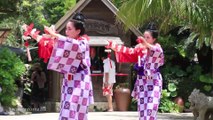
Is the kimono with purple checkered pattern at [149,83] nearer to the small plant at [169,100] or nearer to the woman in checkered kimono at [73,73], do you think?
the woman in checkered kimono at [73,73]

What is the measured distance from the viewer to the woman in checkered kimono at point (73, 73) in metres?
5.71

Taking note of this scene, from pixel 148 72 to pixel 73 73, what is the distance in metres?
1.77

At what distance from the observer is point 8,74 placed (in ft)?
44.7

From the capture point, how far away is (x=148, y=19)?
10.3 m

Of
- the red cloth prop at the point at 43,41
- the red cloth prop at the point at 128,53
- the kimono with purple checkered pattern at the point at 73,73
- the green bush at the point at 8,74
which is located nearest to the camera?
the kimono with purple checkered pattern at the point at 73,73

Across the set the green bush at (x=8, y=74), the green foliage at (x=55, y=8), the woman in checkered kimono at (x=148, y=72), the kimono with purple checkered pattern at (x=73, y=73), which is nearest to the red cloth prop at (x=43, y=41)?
the kimono with purple checkered pattern at (x=73, y=73)

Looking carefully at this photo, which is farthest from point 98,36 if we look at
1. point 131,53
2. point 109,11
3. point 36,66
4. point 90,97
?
point 90,97

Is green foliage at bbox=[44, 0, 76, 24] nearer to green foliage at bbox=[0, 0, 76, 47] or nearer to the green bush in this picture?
green foliage at bbox=[0, 0, 76, 47]

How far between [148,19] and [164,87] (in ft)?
21.6

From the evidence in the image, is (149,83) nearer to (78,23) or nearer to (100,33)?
(78,23)

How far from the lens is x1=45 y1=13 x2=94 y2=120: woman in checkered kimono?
5.71 meters

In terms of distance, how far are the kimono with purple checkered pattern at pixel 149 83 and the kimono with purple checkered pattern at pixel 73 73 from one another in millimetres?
1620

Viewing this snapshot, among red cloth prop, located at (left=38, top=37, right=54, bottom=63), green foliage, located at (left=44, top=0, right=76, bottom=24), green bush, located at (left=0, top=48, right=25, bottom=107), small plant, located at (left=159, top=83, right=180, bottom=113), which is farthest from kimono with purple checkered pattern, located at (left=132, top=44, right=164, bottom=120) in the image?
green foliage, located at (left=44, top=0, right=76, bottom=24)

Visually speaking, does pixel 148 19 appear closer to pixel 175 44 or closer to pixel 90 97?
pixel 90 97
